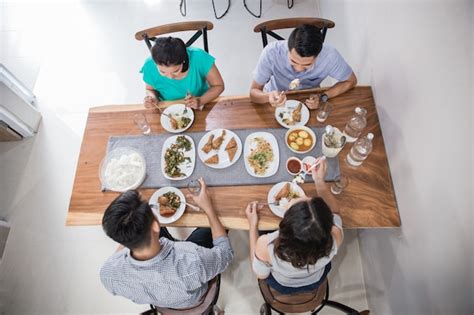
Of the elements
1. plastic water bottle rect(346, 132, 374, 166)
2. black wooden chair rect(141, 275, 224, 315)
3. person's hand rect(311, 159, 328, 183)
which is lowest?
black wooden chair rect(141, 275, 224, 315)

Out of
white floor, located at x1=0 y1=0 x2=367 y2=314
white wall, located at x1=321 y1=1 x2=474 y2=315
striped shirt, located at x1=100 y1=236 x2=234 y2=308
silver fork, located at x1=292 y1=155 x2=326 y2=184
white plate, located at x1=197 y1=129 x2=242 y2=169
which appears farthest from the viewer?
white floor, located at x1=0 y1=0 x2=367 y2=314

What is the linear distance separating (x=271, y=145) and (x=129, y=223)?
892 mm

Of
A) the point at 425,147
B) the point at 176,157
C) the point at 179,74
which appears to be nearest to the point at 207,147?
the point at 176,157

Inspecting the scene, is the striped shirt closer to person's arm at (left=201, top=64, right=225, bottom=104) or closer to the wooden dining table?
the wooden dining table

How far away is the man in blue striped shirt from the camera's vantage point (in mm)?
1251

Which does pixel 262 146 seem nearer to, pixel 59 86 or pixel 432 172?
pixel 432 172

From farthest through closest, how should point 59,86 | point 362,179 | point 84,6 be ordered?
point 84,6
point 59,86
point 362,179

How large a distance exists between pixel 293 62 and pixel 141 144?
107 cm

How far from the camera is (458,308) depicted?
1164 millimetres

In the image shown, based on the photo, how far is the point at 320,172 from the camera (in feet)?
5.19

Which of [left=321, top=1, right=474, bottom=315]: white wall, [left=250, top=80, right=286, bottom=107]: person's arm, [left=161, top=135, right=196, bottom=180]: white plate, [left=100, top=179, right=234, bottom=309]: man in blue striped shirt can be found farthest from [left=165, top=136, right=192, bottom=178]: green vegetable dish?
[left=321, top=1, right=474, bottom=315]: white wall

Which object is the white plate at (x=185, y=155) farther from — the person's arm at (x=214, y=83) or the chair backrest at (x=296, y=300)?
the chair backrest at (x=296, y=300)

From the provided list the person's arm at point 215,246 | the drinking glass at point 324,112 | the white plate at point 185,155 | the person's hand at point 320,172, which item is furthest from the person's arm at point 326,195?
the white plate at point 185,155

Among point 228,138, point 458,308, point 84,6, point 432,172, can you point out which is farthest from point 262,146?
point 84,6
